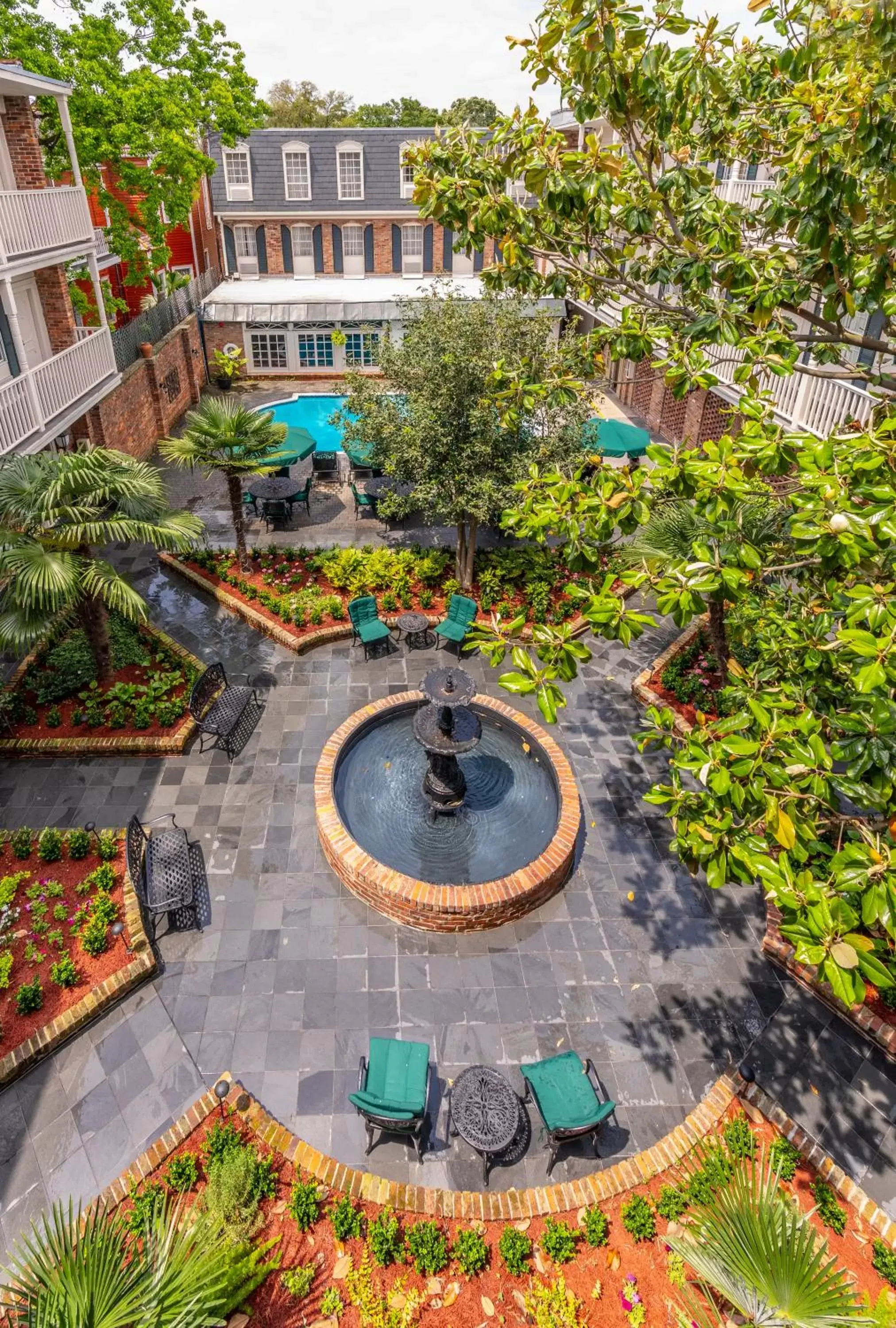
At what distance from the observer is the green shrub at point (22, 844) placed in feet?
32.4

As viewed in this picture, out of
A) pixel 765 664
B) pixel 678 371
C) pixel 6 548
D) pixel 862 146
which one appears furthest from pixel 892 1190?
pixel 6 548

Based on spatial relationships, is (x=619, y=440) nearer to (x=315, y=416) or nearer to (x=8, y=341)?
(x=315, y=416)

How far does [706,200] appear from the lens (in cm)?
691

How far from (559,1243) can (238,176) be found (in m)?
40.5

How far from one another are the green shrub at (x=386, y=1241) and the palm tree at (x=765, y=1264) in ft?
7.96

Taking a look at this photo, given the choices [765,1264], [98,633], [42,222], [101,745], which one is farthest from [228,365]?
[765,1264]

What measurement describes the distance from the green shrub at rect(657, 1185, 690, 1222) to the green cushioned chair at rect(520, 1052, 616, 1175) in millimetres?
690

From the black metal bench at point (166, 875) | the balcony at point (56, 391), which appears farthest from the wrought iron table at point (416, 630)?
the balcony at point (56, 391)

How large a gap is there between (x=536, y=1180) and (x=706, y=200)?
31.6ft

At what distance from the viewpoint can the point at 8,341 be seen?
1499cm

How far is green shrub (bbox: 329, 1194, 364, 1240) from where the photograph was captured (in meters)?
6.62

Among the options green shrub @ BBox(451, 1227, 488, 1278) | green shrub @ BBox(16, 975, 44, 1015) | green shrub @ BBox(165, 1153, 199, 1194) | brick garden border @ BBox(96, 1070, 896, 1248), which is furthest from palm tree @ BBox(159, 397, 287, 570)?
green shrub @ BBox(451, 1227, 488, 1278)

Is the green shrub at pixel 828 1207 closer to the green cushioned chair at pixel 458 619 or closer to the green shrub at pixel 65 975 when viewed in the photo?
the green shrub at pixel 65 975

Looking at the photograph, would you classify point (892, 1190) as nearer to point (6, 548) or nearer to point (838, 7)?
point (838, 7)
